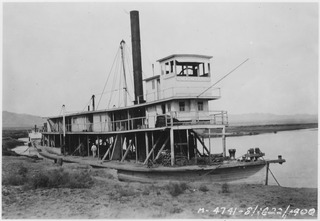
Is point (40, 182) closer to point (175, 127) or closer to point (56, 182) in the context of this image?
point (56, 182)

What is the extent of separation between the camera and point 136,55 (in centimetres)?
2688

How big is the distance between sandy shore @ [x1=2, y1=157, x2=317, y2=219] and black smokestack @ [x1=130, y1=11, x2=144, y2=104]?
42.2 ft

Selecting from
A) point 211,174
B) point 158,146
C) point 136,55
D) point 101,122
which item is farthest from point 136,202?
point 136,55

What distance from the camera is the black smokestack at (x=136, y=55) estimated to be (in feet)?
87.5

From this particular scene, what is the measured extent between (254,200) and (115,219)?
6.11m

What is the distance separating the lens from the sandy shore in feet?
37.4

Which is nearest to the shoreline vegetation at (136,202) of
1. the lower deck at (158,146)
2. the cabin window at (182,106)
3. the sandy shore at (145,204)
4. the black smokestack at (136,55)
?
the sandy shore at (145,204)

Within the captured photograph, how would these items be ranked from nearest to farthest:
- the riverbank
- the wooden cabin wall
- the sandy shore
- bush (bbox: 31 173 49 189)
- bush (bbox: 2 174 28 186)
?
the sandy shore → bush (bbox: 31 173 49 189) → bush (bbox: 2 174 28 186) → the wooden cabin wall → the riverbank

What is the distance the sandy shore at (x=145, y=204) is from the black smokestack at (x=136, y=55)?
42.2ft

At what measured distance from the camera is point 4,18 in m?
15.7

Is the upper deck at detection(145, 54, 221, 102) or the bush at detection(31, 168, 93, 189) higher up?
the upper deck at detection(145, 54, 221, 102)

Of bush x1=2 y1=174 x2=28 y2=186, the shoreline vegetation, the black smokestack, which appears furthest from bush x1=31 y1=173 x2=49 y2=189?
the black smokestack

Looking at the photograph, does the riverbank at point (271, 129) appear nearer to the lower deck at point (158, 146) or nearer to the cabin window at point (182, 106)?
the lower deck at point (158, 146)

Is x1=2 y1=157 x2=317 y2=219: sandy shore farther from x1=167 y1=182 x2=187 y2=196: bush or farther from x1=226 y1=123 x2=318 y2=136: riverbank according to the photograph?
x1=226 y1=123 x2=318 y2=136: riverbank
